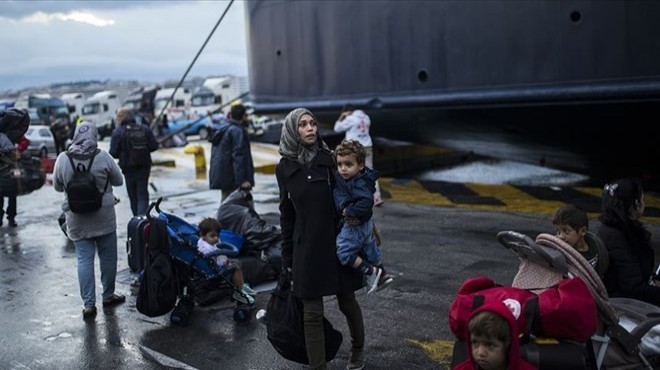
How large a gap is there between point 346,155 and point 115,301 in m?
2.97

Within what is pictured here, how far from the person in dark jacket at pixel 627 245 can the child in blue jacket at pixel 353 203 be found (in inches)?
49.1

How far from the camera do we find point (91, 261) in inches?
239

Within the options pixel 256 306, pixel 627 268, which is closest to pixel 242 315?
pixel 256 306

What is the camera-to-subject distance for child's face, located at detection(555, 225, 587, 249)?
12.9 ft

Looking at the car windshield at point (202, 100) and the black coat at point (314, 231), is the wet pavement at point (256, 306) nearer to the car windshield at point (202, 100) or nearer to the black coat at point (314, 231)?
the black coat at point (314, 231)

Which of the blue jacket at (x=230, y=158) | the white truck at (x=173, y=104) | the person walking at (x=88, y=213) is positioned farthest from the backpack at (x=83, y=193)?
the white truck at (x=173, y=104)

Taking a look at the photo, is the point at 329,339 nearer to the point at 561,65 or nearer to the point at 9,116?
the point at 9,116

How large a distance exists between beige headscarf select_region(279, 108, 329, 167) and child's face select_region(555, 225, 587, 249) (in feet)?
4.47

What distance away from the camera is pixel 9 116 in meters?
6.92

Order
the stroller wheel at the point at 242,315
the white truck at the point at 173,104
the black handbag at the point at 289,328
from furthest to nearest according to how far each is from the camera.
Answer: the white truck at the point at 173,104 < the stroller wheel at the point at 242,315 < the black handbag at the point at 289,328

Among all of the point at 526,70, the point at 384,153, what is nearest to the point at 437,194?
the point at 526,70

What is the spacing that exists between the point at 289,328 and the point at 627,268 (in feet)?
5.92

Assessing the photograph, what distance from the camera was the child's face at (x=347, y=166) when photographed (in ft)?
14.1

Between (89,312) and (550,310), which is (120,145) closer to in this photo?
(89,312)
